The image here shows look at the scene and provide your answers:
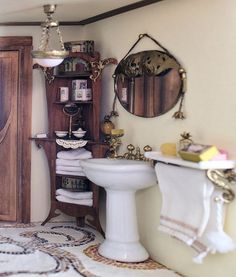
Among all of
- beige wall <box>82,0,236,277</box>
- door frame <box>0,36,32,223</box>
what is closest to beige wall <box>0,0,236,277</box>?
beige wall <box>82,0,236,277</box>

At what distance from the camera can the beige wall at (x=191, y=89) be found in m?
2.75

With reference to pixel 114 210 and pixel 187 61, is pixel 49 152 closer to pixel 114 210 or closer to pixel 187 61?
pixel 114 210

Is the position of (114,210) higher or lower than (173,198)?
lower

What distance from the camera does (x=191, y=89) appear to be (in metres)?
3.09

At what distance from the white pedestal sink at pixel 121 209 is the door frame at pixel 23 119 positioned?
47.9 inches

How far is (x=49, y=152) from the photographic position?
13.9 feet

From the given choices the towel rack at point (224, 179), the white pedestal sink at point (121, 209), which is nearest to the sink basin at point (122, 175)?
the white pedestal sink at point (121, 209)

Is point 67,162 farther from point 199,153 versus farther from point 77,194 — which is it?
point 199,153

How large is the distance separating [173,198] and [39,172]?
2000 mm

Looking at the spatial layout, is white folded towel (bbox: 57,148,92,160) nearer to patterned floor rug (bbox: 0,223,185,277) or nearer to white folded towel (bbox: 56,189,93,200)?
white folded towel (bbox: 56,189,93,200)

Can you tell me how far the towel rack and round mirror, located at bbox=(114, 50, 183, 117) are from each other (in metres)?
0.78

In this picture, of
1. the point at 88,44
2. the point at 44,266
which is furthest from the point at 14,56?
the point at 44,266

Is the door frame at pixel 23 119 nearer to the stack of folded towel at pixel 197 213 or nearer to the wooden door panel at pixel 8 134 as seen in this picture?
the wooden door panel at pixel 8 134

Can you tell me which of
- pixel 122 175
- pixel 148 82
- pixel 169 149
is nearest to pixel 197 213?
pixel 169 149
